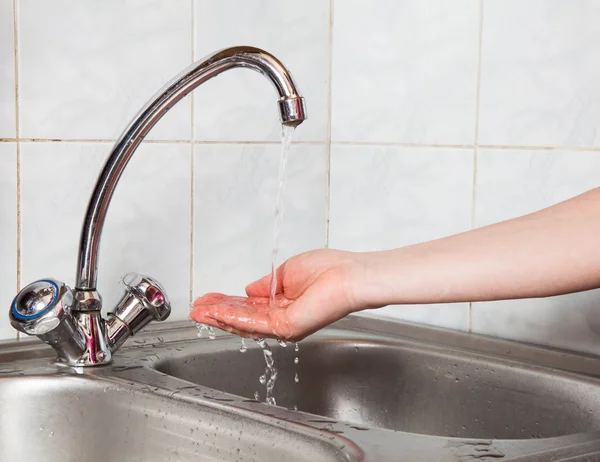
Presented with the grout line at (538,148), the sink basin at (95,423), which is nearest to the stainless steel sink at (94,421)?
the sink basin at (95,423)

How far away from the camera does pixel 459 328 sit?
1235 mm

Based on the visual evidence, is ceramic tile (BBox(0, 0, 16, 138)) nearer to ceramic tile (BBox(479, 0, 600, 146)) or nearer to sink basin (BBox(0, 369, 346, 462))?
sink basin (BBox(0, 369, 346, 462))

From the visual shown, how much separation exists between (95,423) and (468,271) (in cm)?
45

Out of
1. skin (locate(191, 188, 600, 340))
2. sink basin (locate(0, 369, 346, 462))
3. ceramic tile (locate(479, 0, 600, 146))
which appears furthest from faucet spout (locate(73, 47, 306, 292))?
ceramic tile (locate(479, 0, 600, 146))

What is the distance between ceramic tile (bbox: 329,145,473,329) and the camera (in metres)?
1.23

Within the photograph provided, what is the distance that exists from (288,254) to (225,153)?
0.66 ft

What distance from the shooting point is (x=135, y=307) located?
3.36 ft

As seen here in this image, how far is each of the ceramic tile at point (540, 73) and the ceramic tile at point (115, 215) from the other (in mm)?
453

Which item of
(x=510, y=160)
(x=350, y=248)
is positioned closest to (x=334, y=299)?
(x=510, y=160)

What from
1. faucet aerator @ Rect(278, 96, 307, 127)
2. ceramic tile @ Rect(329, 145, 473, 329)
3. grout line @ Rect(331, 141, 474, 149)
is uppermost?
faucet aerator @ Rect(278, 96, 307, 127)

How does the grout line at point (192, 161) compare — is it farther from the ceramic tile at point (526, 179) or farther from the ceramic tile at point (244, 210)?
the ceramic tile at point (526, 179)

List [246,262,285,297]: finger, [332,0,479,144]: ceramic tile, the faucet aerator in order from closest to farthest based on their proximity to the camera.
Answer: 1. the faucet aerator
2. [246,262,285,297]: finger
3. [332,0,479,144]: ceramic tile

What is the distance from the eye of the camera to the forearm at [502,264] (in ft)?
2.52

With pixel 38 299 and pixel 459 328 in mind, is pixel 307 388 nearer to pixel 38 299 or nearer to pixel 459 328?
pixel 459 328
